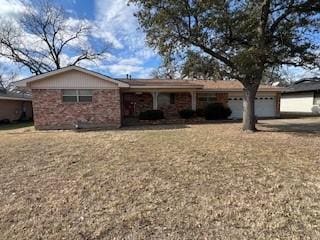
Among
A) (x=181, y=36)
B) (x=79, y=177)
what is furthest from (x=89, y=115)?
(x=79, y=177)

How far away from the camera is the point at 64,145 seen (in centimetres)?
962

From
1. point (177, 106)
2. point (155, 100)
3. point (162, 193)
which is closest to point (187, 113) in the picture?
point (177, 106)

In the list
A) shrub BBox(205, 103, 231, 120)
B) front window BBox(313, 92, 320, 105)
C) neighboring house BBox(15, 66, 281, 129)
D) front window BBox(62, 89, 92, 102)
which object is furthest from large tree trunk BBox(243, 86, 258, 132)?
front window BBox(313, 92, 320, 105)

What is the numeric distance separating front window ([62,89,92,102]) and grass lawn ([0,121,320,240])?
7332 mm

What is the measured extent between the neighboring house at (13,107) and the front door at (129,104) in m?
9.90

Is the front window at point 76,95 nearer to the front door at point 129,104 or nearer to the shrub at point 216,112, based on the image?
the front door at point 129,104

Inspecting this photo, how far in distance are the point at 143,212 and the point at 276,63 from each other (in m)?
9.86

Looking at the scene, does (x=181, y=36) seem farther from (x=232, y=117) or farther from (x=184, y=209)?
(x=232, y=117)

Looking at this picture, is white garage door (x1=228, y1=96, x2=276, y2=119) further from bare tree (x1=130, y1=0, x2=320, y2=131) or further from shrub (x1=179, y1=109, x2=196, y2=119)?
bare tree (x1=130, y1=0, x2=320, y2=131)

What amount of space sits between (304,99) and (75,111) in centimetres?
2304

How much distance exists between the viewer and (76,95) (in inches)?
609

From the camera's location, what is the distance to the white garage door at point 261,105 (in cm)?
2169

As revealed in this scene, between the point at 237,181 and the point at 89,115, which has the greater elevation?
the point at 89,115

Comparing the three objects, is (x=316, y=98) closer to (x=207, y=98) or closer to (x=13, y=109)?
(x=207, y=98)
